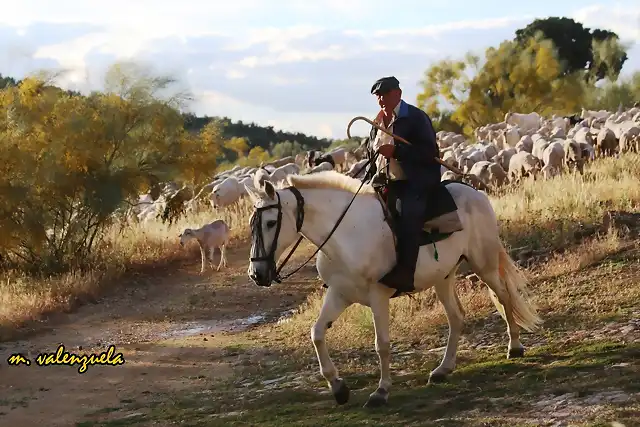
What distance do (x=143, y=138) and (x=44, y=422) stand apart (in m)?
11.7

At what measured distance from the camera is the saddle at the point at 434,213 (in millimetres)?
7840

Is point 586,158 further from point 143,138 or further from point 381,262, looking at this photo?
point 381,262

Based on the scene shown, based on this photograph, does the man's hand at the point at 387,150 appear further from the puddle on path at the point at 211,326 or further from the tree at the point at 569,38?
the tree at the point at 569,38

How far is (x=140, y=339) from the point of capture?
1373cm

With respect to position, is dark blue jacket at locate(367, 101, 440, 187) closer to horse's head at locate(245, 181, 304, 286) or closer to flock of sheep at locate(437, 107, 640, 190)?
horse's head at locate(245, 181, 304, 286)

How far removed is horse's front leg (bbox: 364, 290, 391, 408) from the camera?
762 centimetres

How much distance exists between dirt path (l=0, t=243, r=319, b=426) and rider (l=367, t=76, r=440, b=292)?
3.68 m

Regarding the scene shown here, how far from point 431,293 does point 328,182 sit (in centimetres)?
502

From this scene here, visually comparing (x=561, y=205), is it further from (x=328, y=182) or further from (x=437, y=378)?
(x=328, y=182)

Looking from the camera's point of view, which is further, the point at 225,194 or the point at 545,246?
the point at 225,194

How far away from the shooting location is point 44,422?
929 cm

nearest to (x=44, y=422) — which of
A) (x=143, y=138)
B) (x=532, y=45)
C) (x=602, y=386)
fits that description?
(x=602, y=386)

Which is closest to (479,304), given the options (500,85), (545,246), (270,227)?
(545,246)

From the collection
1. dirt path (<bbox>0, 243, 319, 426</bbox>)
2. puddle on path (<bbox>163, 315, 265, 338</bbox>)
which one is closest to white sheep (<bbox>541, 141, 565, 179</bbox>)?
dirt path (<bbox>0, 243, 319, 426</bbox>)
